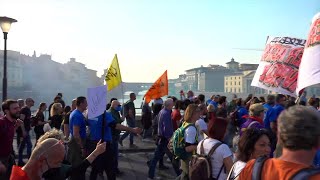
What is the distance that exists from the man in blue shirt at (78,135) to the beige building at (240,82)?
375 feet

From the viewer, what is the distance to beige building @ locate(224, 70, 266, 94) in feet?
404

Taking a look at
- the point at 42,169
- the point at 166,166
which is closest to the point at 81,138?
the point at 166,166

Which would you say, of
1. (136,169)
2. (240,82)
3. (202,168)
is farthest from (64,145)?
(240,82)

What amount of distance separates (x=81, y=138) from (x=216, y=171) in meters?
3.24

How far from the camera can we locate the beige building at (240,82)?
12319cm

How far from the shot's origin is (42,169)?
295 centimetres

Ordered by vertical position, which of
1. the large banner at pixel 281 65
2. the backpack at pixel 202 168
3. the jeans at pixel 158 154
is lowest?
the jeans at pixel 158 154

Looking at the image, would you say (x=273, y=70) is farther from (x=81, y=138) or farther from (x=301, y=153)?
(x=301, y=153)

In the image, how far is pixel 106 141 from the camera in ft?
20.7

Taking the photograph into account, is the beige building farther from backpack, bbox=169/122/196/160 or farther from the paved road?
backpack, bbox=169/122/196/160

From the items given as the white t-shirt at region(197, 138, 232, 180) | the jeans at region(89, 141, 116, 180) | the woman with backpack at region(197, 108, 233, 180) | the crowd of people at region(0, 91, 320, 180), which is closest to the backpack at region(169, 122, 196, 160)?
the crowd of people at region(0, 91, 320, 180)

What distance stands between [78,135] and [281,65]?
505cm

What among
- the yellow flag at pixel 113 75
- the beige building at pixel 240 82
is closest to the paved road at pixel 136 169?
the yellow flag at pixel 113 75

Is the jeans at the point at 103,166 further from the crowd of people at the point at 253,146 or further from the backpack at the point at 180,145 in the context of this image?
the backpack at the point at 180,145
